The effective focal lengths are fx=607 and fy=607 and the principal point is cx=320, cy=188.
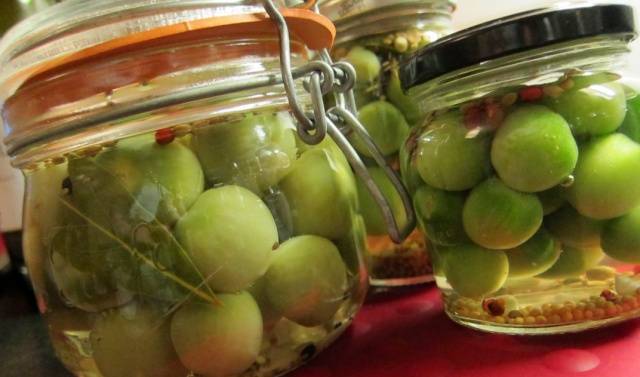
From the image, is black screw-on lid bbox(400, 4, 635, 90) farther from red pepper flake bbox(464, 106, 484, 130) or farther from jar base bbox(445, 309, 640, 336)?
jar base bbox(445, 309, 640, 336)

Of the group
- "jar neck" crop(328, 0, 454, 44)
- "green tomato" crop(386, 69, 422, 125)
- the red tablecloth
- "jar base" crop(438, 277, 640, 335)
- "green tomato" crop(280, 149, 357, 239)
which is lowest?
the red tablecloth

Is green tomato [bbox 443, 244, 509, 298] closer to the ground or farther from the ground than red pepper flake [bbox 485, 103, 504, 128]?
closer to the ground

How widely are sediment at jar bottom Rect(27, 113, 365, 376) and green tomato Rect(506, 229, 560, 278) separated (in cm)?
9

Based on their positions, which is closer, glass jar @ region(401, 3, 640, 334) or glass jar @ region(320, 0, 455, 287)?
glass jar @ region(401, 3, 640, 334)

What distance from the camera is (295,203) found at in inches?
11.7

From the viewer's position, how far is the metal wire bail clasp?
0.28m

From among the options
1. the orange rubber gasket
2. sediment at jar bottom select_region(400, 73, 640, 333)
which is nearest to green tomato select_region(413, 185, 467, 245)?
sediment at jar bottom select_region(400, 73, 640, 333)

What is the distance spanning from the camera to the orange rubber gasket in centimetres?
26

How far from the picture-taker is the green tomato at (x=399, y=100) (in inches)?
15.7

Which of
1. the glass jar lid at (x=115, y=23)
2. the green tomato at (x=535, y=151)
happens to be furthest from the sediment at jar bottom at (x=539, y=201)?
the glass jar lid at (x=115, y=23)

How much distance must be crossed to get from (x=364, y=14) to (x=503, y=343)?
0.22m

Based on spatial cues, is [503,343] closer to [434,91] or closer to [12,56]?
[434,91]

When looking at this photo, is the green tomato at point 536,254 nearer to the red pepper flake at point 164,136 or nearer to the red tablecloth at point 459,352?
the red tablecloth at point 459,352

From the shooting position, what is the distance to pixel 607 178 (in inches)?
10.8
